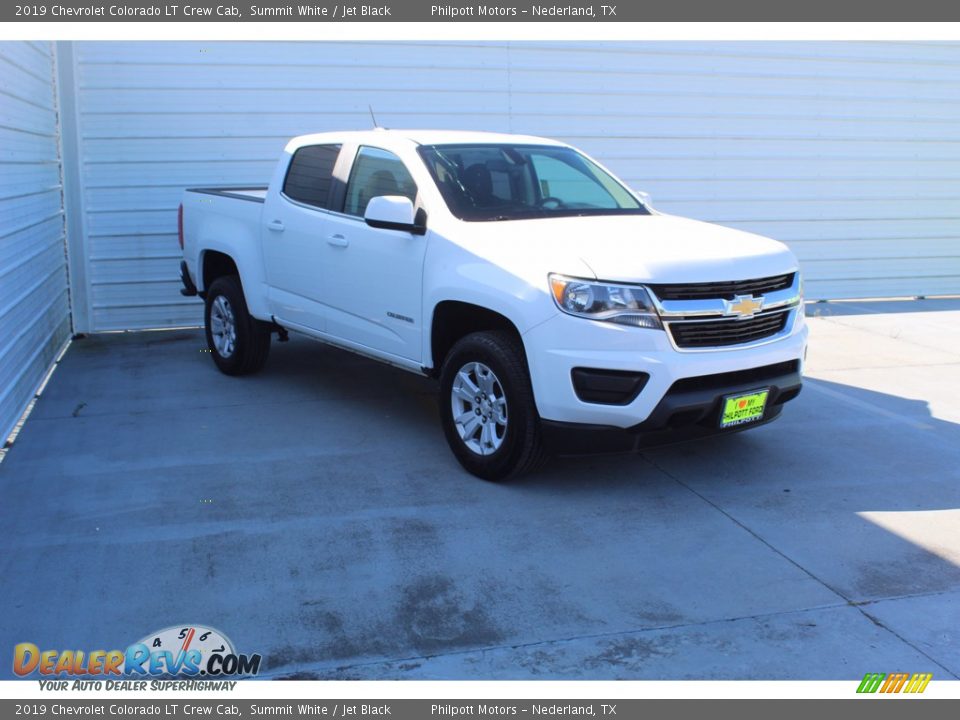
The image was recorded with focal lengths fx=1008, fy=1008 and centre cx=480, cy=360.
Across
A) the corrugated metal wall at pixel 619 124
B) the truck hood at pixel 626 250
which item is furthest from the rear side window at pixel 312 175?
the corrugated metal wall at pixel 619 124

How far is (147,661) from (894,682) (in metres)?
2.70

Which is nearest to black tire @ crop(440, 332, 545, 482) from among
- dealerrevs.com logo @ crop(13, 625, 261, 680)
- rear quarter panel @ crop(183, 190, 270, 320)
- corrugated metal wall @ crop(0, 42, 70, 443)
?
dealerrevs.com logo @ crop(13, 625, 261, 680)

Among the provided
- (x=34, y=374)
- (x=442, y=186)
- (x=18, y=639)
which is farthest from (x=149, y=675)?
(x=34, y=374)

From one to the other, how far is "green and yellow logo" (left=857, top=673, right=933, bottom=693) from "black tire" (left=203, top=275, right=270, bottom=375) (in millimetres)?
5349

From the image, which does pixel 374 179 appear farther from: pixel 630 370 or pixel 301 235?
pixel 630 370

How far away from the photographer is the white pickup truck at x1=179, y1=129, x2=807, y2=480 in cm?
500

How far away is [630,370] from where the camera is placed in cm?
494

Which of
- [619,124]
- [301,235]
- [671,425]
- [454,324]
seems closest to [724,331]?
[671,425]

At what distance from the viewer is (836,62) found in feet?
37.6

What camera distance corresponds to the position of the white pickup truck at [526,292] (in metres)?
5.00

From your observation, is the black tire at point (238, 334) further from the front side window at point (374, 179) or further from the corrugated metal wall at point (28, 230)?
the front side window at point (374, 179)

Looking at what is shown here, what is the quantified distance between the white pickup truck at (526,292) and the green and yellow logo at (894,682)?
5.63 ft

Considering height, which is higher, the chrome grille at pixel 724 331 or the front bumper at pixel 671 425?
the chrome grille at pixel 724 331
